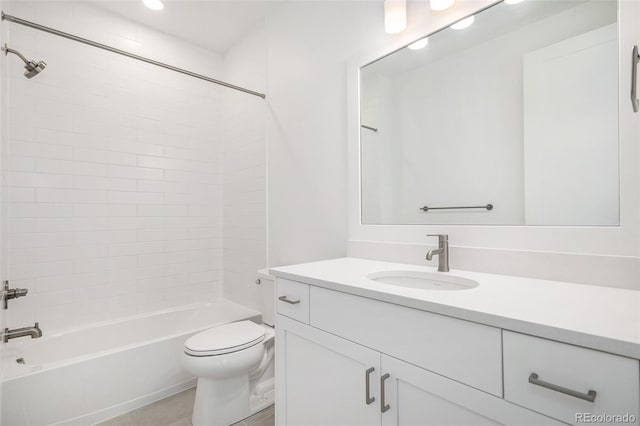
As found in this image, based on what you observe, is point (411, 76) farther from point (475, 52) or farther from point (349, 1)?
point (349, 1)

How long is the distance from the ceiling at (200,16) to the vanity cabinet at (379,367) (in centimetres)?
214

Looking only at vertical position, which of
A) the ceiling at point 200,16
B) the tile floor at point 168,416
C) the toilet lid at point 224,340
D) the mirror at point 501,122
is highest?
the ceiling at point 200,16

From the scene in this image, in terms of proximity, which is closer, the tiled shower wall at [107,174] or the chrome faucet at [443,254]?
the chrome faucet at [443,254]

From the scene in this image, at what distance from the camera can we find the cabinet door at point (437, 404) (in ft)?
2.18

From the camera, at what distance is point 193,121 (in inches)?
108

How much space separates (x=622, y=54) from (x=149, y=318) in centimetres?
298

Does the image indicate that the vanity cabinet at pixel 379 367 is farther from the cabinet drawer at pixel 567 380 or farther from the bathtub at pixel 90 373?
the bathtub at pixel 90 373

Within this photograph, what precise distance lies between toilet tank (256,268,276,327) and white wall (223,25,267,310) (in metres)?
0.23

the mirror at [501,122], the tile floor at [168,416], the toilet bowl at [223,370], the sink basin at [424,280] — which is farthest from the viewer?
the tile floor at [168,416]

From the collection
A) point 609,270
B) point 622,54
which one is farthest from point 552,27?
point 609,270

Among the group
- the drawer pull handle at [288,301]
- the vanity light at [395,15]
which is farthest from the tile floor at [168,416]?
the vanity light at [395,15]

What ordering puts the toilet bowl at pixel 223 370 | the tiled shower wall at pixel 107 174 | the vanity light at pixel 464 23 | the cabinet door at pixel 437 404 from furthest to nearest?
the tiled shower wall at pixel 107 174 < the toilet bowl at pixel 223 370 < the vanity light at pixel 464 23 < the cabinet door at pixel 437 404

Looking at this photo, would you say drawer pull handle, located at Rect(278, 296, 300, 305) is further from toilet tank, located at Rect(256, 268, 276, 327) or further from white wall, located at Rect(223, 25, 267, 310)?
white wall, located at Rect(223, 25, 267, 310)

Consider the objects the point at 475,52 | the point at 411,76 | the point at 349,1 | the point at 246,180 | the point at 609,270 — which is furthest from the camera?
the point at 246,180
